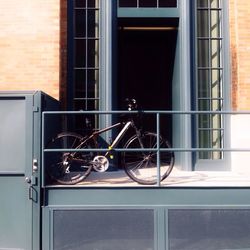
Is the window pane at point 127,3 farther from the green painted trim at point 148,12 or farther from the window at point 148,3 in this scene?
the green painted trim at point 148,12

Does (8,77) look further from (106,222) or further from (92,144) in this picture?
(106,222)

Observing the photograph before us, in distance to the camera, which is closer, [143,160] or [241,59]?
[143,160]

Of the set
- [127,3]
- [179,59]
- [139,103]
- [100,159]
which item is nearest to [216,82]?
[179,59]

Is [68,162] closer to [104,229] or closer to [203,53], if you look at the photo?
[104,229]

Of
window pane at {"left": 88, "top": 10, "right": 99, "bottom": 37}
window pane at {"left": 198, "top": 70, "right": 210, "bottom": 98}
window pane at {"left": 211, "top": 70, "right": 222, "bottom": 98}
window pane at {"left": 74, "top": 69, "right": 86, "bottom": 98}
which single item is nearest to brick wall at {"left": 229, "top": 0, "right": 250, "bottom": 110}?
window pane at {"left": 211, "top": 70, "right": 222, "bottom": 98}

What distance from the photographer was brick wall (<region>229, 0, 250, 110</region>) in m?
7.57

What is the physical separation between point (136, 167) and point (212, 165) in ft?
6.84

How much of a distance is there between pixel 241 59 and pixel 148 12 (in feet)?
6.99

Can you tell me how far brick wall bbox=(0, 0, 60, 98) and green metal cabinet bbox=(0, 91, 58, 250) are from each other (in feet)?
5.46

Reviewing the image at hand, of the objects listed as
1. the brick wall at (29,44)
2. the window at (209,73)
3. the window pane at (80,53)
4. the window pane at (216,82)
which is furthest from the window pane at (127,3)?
the window pane at (216,82)

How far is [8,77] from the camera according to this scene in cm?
727

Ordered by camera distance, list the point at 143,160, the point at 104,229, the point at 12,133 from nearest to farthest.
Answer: the point at 104,229 < the point at 12,133 < the point at 143,160

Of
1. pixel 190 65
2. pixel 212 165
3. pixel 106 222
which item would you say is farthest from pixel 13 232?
pixel 190 65

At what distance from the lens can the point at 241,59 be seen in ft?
25.0
